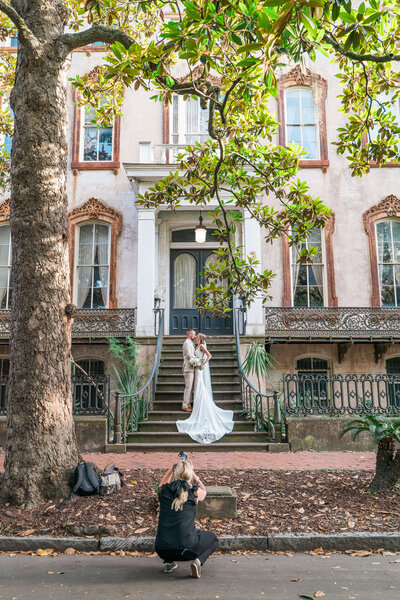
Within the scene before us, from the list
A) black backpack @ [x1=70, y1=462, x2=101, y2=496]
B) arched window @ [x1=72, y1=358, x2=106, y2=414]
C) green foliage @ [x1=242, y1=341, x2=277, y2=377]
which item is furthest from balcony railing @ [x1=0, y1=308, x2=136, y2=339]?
black backpack @ [x1=70, y1=462, x2=101, y2=496]

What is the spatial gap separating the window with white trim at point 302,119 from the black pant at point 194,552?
45.9 feet

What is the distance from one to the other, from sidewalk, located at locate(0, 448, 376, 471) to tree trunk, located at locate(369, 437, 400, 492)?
1.59m

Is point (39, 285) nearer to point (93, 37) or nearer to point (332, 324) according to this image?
point (93, 37)

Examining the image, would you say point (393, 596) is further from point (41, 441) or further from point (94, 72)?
point (94, 72)

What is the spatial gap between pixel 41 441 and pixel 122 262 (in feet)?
33.0

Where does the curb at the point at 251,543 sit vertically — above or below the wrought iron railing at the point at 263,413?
below

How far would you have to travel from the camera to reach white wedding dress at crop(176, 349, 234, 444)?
10.3 metres

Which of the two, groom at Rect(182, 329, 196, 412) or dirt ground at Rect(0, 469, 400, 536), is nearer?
dirt ground at Rect(0, 469, 400, 536)

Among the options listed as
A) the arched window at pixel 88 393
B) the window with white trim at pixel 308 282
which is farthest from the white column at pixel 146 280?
the window with white trim at pixel 308 282

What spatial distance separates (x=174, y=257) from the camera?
1639 cm

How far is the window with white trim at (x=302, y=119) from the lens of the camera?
54.6ft

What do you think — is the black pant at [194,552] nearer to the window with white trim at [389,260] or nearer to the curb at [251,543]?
the curb at [251,543]

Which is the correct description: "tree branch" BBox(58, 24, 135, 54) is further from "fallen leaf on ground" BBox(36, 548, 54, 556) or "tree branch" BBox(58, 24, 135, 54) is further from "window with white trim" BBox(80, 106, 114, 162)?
"window with white trim" BBox(80, 106, 114, 162)

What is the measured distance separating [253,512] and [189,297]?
412 inches
